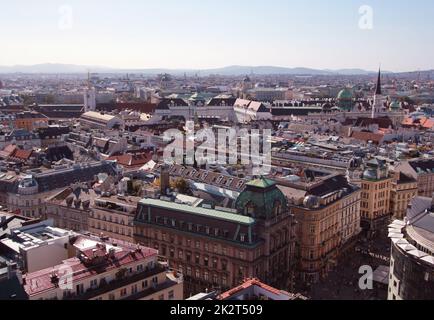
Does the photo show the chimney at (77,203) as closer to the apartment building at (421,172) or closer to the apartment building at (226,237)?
the apartment building at (226,237)

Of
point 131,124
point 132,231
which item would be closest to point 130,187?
point 132,231

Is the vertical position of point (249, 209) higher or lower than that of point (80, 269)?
lower

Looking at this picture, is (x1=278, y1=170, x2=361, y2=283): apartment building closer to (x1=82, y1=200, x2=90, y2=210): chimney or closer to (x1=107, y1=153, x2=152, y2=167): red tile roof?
(x1=82, y1=200, x2=90, y2=210): chimney

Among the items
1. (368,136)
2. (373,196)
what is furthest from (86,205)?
(368,136)

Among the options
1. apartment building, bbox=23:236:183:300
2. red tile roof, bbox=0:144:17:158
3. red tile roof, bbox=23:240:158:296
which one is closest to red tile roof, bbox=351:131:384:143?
red tile roof, bbox=0:144:17:158

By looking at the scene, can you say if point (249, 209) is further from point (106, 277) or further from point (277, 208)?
point (106, 277)
